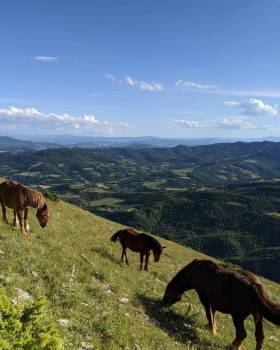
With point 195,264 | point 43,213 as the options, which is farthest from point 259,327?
point 43,213

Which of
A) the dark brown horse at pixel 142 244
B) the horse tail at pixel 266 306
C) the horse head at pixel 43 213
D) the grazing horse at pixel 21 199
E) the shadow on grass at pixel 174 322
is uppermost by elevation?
the grazing horse at pixel 21 199

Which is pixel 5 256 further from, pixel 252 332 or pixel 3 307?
pixel 252 332

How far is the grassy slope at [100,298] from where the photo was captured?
11344mm

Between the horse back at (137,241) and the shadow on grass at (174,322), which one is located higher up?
the horse back at (137,241)

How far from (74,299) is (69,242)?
915 cm

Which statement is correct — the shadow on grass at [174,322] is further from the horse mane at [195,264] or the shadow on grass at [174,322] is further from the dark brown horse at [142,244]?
the dark brown horse at [142,244]

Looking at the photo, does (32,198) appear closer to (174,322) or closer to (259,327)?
(174,322)

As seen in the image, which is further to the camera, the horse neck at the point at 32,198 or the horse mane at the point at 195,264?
the horse neck at the point at 32,198

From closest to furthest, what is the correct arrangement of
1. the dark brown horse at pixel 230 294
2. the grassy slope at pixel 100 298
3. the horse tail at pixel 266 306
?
1. the grassy slope at pixel 100 298
2. the horse tail at pixel 266 306
3. the dark brown horse at pixel 230 294

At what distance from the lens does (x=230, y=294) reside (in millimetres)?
14109

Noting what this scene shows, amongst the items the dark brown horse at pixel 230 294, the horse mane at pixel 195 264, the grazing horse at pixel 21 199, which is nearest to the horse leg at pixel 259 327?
the dark brown horse at pixel 230 294

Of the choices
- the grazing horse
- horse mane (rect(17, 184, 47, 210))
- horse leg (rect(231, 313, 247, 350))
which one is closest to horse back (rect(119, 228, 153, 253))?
the grazing horse

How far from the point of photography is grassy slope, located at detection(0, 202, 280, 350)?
37.2 feet

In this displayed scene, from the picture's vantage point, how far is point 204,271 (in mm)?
15836
